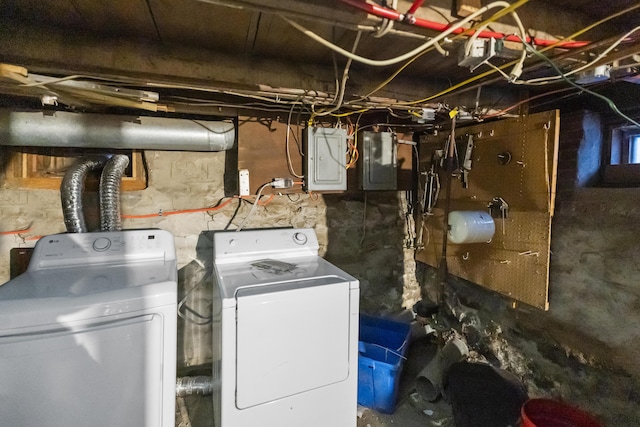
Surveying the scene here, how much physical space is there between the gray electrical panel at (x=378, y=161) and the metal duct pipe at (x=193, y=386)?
1.62 meters

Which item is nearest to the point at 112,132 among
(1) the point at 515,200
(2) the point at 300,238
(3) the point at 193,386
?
(2) the point at 300,238

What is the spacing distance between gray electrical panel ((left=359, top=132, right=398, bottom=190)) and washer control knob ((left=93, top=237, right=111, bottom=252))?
1.59 metres

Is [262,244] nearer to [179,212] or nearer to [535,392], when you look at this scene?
[179,212]

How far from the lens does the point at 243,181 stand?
1851mm

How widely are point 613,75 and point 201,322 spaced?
8.30 feet

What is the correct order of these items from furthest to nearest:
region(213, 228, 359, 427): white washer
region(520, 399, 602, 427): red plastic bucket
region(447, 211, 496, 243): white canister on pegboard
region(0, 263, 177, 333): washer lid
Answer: region(447, 211, 496, 243): white canister on pegboard < region(520, 399, 602, 427): red plastic bucket < region(213, 228, 359, 427): white washer < region(0, 263, 177, 333): washer lid

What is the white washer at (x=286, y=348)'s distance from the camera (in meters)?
1.20

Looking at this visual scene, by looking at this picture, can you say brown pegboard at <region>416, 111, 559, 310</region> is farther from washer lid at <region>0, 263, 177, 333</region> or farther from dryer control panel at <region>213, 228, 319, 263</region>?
washer lid at <region>0, 263, 177, 333</region>

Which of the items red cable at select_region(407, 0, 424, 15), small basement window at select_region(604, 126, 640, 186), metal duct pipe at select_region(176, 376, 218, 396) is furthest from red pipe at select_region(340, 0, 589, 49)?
metal duct pipe at select_region(176, 376, 218, 396)

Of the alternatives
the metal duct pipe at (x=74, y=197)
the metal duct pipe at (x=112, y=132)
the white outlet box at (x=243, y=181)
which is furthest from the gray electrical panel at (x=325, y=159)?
the metal duct pipe at (x=74, y=197)

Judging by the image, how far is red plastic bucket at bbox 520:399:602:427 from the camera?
138 centimetres

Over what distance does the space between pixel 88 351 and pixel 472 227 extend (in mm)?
1901

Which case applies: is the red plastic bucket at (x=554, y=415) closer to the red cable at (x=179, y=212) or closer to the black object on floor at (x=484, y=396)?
the black object on floor at (x=484, y=396)

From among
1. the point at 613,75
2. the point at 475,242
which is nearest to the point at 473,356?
the point at 475,242
